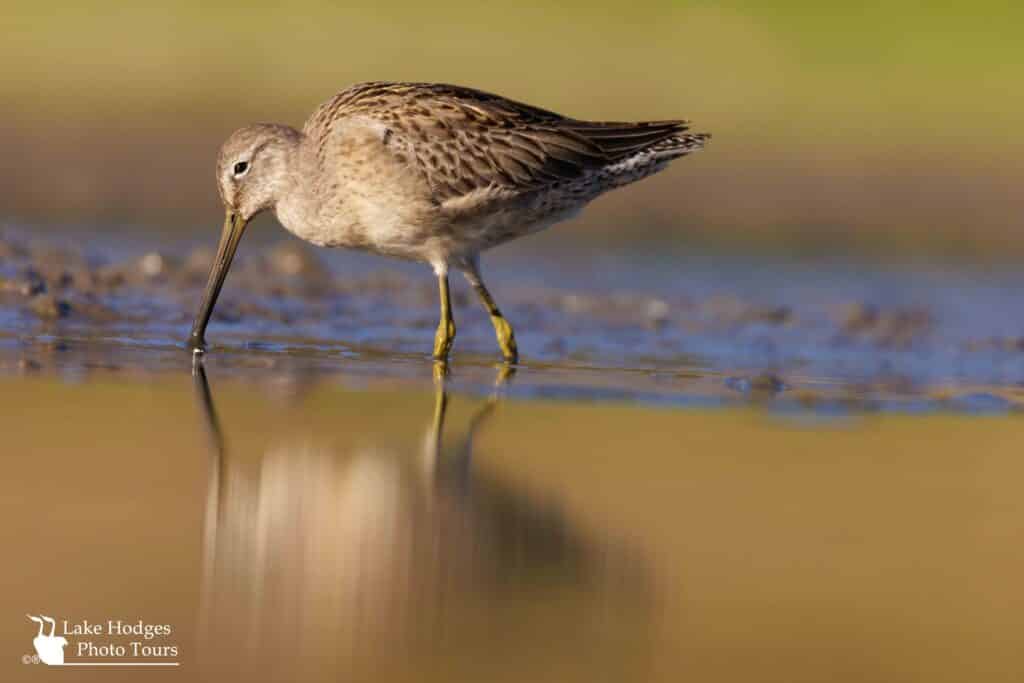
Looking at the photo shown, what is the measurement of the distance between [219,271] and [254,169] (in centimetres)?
48

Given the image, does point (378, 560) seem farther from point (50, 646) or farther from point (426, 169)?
point (426, 169)

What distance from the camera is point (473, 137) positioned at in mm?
7965

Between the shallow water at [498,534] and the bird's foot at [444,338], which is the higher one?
the bird's foot at [444,338]

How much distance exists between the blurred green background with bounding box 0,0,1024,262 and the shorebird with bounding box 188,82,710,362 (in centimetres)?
331

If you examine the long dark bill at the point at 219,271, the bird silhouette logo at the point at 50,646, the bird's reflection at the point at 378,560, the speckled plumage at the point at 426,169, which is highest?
the speckled plumage at the point at 426,169

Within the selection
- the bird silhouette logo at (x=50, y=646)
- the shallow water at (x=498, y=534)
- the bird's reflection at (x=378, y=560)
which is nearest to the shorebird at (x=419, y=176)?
the shallow water at (x=498, y=534)

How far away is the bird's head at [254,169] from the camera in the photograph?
794cm

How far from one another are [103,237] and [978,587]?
23.2 feet

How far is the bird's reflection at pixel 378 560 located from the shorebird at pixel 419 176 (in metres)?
2.33

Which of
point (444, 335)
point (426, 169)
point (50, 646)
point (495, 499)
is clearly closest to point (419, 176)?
point (426, 169)

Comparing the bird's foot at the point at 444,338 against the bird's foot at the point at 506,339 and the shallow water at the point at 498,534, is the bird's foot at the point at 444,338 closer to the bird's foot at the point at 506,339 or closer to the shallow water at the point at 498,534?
the bird's foot at the point at 506,339

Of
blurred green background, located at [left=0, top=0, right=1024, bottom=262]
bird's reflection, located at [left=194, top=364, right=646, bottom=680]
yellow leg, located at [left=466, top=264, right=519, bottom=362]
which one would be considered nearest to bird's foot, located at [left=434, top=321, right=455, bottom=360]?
yellow leg, located at [left=466, top=264, right=519, bottom=362]

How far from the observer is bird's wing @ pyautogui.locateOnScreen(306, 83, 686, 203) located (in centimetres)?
777

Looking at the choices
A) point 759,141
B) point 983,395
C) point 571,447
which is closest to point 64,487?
point 571,447
